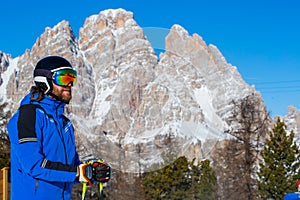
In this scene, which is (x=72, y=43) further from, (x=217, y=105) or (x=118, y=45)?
(x=217, y=105)

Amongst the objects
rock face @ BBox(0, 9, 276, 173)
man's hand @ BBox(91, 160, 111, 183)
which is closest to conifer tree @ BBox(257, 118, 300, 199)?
rock face @ BBox(0, 9, 276, 173)

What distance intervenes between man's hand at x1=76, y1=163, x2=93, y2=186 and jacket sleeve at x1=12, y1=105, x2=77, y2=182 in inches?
0.9

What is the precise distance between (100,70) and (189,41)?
4.10 feet

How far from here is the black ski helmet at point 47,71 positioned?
7.84 ft

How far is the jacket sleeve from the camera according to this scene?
7.26ft

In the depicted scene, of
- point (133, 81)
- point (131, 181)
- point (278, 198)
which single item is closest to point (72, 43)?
point (133, 81)

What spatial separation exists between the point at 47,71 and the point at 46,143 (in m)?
0.33

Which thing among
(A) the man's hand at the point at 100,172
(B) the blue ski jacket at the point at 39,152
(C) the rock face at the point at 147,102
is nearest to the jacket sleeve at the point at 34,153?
(B) the blue ski jacket at the point at 39,152

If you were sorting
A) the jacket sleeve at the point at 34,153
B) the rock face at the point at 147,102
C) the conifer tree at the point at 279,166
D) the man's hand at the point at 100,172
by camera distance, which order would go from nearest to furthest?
the jacket sleeve at the point at 34,153
the man's hand at the point at 100,172
the rock face at the point at 147,102
the conifer tree at the point at 279,166

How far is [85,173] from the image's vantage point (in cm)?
229

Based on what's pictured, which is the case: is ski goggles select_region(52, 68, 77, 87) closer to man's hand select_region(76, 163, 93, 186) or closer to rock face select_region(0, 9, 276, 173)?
man's hand select_region(76, 163, 93, 186)

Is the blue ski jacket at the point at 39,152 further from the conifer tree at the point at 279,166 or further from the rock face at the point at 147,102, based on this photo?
the conifer tree at the point at 279,166

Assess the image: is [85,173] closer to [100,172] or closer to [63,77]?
[100,172]

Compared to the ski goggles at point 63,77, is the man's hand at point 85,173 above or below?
below
